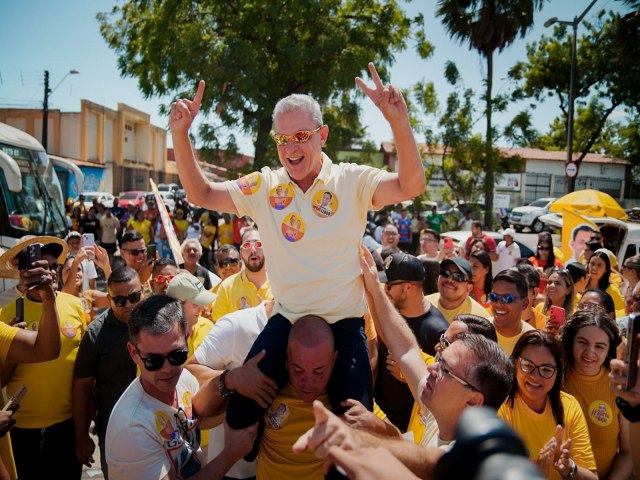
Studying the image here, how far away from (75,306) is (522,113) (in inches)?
694

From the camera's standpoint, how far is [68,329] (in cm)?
412

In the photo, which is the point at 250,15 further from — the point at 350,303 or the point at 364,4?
the point at 350,303

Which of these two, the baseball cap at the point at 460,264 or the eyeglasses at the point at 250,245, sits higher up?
the eyeglasses at the point at 250,245

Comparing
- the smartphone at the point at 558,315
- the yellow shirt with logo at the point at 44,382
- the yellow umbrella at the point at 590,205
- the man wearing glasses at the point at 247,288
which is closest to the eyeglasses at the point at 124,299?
the yellow shirt with logo at the point at 44,382

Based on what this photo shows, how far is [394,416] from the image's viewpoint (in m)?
4.00

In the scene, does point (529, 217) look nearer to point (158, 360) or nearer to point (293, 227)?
point (293, 227)

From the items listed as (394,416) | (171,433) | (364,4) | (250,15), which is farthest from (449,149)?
(171,433)

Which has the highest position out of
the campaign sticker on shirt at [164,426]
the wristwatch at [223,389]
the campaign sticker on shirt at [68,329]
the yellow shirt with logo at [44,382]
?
the wristwatch at [223,389]

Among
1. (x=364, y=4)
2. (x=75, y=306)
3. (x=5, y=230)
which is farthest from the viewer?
(x=364, y=4)

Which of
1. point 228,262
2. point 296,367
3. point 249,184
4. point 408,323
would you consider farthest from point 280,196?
point 228,262

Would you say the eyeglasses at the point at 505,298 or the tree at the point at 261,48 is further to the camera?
the tree at the point at 261,48

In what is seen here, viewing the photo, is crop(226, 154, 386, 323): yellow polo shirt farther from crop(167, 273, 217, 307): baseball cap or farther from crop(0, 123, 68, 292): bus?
crop(0, 123, 68, 292): bus

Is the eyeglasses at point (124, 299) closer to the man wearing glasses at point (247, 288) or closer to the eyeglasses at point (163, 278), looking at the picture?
the eyeglasses at point (163, 278)

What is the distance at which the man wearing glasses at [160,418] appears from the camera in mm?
2461
